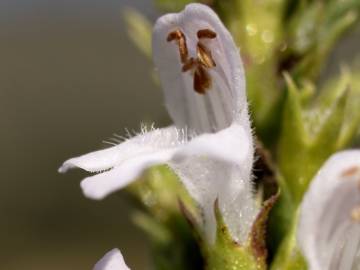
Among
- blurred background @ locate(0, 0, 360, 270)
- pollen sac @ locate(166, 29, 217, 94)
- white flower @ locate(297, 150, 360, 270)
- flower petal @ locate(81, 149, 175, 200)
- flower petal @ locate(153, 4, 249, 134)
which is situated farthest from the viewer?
blurred background @ locate(0, 0, 360, 270)

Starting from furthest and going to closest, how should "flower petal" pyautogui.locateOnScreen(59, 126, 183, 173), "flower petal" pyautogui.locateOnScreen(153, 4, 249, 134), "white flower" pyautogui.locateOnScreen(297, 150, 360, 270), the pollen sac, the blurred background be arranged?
the blurred background < the pollen sac < "flower petal" pyautogui.locateOnScreen(153, 4, 249, 134) < "flower petal" pyautogui.locateOnScreen(59, 126, 183, 173) < "white flower" pyautogui.locateOnScreen(297, 150, 360, 270)

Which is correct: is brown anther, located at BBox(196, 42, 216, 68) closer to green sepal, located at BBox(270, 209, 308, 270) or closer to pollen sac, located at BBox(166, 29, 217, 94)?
pollen sac, located at BBox(166, 29, 217, 94)

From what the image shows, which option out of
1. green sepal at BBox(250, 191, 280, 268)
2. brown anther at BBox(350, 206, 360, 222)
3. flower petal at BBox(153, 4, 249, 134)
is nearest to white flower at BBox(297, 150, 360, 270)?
brown anther at BBox(350, 206, 360, 222)

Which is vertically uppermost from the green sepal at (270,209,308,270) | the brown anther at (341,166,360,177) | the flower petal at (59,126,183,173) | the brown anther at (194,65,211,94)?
the brown anther at (194,65,211,94)

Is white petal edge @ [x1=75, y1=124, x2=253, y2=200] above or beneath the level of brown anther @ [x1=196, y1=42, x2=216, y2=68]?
beneath

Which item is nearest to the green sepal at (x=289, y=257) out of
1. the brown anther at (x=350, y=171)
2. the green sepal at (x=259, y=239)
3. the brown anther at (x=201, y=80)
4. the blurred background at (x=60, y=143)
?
the green sepal at (x=259, y=239)

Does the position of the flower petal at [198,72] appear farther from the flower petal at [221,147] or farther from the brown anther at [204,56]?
the flower petal at [221,147]

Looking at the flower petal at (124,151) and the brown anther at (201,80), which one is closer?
the flower petal at (124,151)

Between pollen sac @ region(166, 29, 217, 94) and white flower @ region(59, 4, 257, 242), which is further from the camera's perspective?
pollen sac @ region(166, 29, 217, 94)
